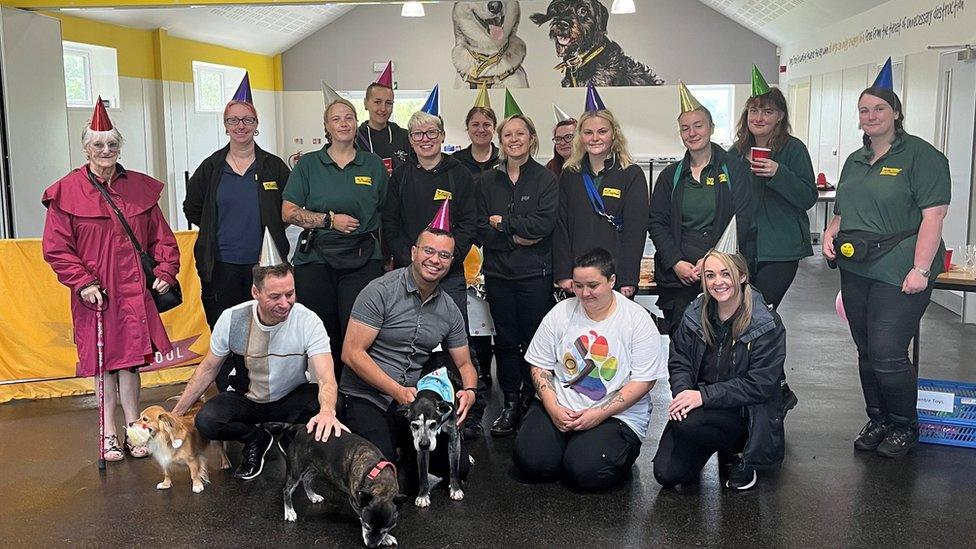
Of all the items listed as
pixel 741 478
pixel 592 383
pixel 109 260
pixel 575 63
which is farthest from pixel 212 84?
pixel 741 478

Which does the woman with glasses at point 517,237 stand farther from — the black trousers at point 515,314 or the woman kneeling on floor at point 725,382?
the woman kneeling on floor at point 725,382

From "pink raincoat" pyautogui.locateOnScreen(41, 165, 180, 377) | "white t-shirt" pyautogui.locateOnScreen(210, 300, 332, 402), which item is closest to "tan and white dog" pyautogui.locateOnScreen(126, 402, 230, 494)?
"white t-shirt" pyautogui.locateOnScreen(210, 300, 332, 402)

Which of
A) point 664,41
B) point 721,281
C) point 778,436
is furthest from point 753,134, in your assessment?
point 664,41

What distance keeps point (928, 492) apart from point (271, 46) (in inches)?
505

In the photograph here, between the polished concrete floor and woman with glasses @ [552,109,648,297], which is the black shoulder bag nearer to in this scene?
the polished concrete floor

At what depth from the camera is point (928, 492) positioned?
11.2ft

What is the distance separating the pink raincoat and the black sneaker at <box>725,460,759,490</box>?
230 cm

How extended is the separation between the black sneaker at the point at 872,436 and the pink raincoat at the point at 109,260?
2.90 metres

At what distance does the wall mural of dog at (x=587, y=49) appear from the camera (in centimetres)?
1476

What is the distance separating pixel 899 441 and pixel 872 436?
119 millimetres

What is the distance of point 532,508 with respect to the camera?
3305 mm

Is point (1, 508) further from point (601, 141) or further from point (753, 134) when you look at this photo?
point (753, 134)

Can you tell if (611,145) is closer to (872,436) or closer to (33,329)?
(872,436)

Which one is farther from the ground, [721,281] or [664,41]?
[664,41]
